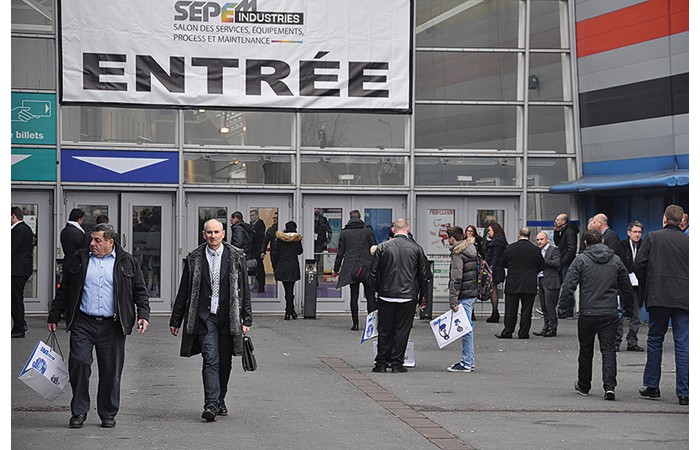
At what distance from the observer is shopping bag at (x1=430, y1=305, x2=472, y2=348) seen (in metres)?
10.8

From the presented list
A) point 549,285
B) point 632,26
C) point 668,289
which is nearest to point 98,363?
point 668,289

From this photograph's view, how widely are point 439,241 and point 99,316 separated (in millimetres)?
12136

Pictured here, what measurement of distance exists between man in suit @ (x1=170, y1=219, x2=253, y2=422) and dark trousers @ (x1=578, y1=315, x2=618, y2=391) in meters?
3.81

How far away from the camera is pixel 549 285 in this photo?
15.1m

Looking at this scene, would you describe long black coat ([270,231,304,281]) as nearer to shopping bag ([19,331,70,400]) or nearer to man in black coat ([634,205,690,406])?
man in black coat ([634,205,690,406])

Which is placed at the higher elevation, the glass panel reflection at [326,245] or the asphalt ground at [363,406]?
the glass panel reflection at [326,245]

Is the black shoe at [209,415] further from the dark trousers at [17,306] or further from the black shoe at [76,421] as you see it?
the dark trousers at [17,306]

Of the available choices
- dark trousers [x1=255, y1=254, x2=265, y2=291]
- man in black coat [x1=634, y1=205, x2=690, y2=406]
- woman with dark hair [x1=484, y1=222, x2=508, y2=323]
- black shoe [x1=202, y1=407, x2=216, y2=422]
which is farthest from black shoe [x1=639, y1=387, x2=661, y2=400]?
dark trousers [x1=255, y1=254, x2=265, y2=291]

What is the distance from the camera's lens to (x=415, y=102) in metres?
18.8

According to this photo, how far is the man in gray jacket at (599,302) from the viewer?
9281mm

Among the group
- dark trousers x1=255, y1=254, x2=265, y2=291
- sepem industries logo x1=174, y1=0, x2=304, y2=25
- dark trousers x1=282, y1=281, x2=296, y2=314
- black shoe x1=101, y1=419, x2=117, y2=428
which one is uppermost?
sepem industries logo x1=174, y1=0, x2=304, y2=25

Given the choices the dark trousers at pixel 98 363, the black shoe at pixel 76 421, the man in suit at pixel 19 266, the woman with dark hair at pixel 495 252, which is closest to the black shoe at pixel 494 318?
the woman with dark hair at pixel 495 252

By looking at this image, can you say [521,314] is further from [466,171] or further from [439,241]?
[466,171]

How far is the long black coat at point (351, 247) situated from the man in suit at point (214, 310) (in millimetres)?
7633
